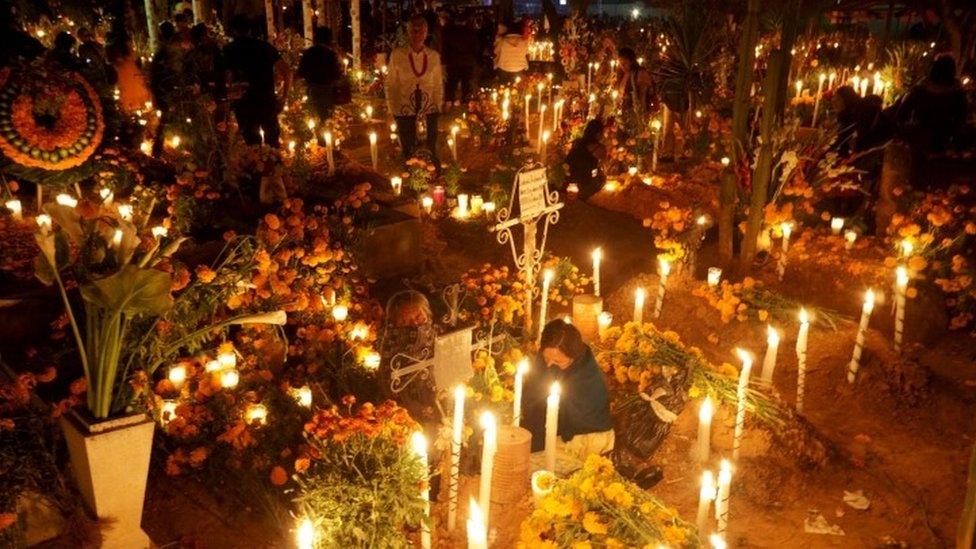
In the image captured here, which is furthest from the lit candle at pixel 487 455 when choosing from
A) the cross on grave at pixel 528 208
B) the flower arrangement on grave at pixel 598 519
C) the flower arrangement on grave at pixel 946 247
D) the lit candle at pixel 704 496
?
the flower arrangement on grave at pixel 946 247

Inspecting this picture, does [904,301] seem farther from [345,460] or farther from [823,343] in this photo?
[345,460]

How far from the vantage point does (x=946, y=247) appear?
6.81 m

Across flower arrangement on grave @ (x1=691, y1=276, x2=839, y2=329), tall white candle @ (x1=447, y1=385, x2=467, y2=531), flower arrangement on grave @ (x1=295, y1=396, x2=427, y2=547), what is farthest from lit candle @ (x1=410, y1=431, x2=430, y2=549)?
flower arrangement on grave @ (x1=691, y1=276, x2=839, y2=329)

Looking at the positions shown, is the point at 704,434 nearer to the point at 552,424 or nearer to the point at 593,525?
the point at 552,424

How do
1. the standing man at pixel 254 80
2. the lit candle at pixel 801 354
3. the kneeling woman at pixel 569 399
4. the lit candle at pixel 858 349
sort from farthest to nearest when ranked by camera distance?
the standing man at pixel 254 80 < the lit candle at pixel 858 349 < the lit candle at pixel 801 354 < the kneeling woman at pixel 569 399

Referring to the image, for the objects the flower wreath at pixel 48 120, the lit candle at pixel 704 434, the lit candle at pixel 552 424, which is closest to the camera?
the lit candle at pixel 552 424

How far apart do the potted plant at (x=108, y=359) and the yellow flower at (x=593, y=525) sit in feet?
6.87

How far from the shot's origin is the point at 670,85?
11477 mm

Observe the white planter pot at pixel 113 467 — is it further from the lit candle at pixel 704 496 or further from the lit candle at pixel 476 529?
the lit candle at pixel 704 496

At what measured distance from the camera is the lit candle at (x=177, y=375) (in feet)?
14.4

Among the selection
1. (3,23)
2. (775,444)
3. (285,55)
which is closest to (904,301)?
(775,444)

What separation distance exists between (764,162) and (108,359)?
5656mm

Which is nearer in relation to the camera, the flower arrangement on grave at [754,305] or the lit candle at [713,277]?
the flower arrangement on grave at [754,305]

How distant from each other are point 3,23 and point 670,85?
28.6 feet
